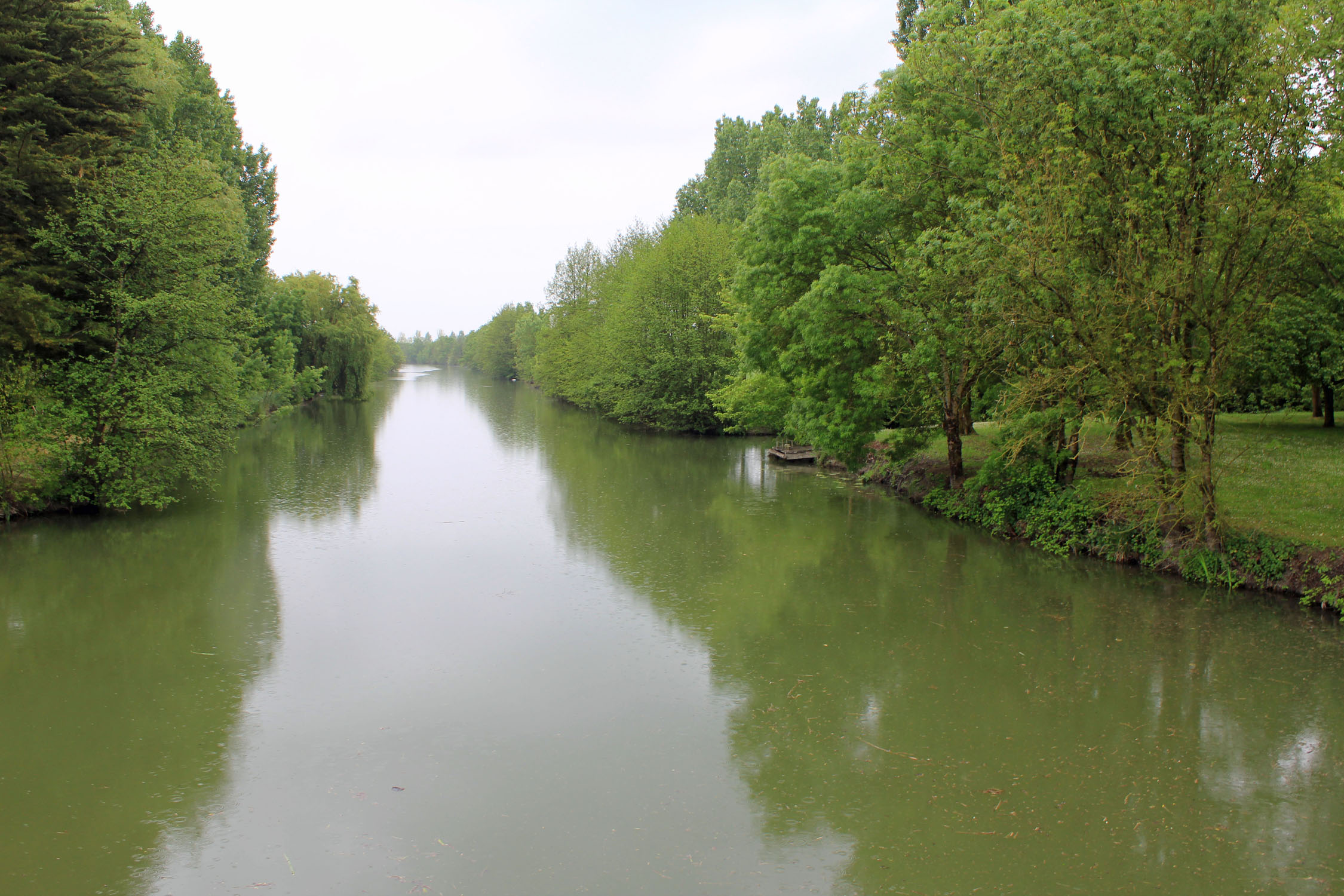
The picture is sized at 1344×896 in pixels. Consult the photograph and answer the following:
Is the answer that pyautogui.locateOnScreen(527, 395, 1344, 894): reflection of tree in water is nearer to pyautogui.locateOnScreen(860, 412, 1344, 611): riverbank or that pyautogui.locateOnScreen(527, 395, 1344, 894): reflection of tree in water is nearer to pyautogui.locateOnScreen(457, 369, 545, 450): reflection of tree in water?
pyautogui.locateOnScreen(860, 412, 1344, 611): riverbank

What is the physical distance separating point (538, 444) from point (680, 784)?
29724mm

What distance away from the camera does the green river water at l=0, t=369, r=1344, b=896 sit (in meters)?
6.70

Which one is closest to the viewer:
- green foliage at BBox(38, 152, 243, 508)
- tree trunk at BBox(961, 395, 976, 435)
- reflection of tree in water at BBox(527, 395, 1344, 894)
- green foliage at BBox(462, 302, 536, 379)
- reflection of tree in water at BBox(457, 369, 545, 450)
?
reflection of tree in water at BBox(527, 395, 1344, 894)

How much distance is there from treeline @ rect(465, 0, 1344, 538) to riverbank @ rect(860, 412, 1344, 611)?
0.53 meters

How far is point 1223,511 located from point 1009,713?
25.4ft

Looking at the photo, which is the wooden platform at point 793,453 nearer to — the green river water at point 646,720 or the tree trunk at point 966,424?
the tree trunk at point 966,424

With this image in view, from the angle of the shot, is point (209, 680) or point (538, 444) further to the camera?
point (538, 444)

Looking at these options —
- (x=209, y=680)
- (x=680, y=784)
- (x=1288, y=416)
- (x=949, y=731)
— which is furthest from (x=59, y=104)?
(x=1288, y=416)

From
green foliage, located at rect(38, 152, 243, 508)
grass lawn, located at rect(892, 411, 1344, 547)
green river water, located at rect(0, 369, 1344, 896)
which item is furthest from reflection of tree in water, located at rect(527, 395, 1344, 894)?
green foliage, located at rect(38, 152, 243, 508)

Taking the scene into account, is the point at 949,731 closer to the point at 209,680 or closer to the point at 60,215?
the point at 209,680

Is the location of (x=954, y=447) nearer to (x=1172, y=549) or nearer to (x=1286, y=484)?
(x=1172, y=549)

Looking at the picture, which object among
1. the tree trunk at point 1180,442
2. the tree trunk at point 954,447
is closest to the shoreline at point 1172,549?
the tree trunk at point 954,447

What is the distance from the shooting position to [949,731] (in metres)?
8.95

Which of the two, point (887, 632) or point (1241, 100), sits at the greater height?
point (1241, 100)
